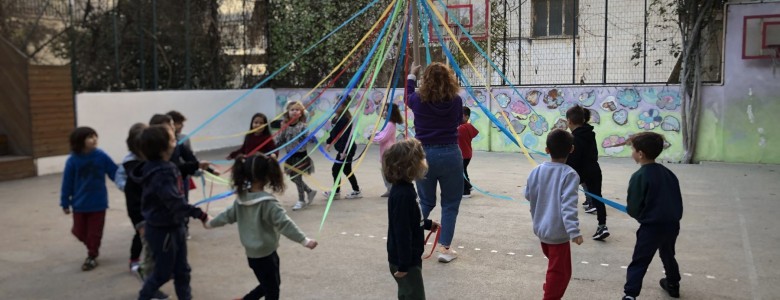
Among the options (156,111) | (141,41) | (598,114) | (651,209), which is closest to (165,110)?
(156,111)

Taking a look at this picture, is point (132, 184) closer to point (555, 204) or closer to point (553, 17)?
point (555, 204)

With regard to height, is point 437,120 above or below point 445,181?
above

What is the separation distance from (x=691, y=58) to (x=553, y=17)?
3.35m

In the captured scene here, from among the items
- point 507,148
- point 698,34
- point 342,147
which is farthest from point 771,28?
point 342,147

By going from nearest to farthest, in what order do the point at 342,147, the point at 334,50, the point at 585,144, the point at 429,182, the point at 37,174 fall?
1. the point at 429,182
2. the point at 585,144
3. the point at 342,147
4. the point at 37,174
5. the point at 334,50

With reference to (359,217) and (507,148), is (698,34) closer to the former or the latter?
(507,148)

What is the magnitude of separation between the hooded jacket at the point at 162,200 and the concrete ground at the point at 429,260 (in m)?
0.77

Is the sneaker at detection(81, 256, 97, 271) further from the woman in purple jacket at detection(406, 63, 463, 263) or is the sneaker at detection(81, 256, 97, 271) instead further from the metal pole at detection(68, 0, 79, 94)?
the metal pole at detection(68, 0, 79, 94)

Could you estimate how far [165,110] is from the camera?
39.6 feet

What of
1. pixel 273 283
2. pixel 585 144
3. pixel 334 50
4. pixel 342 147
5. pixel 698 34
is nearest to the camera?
pixel 273 283

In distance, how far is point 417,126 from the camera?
16.1 feet

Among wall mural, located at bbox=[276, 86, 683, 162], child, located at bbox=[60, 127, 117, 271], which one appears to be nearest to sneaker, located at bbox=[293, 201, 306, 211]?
child, located at bbox=[60, 127, 117, 271]

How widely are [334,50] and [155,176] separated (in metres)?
10.6

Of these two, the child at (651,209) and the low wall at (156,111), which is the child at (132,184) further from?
the low wall at (156,111)
